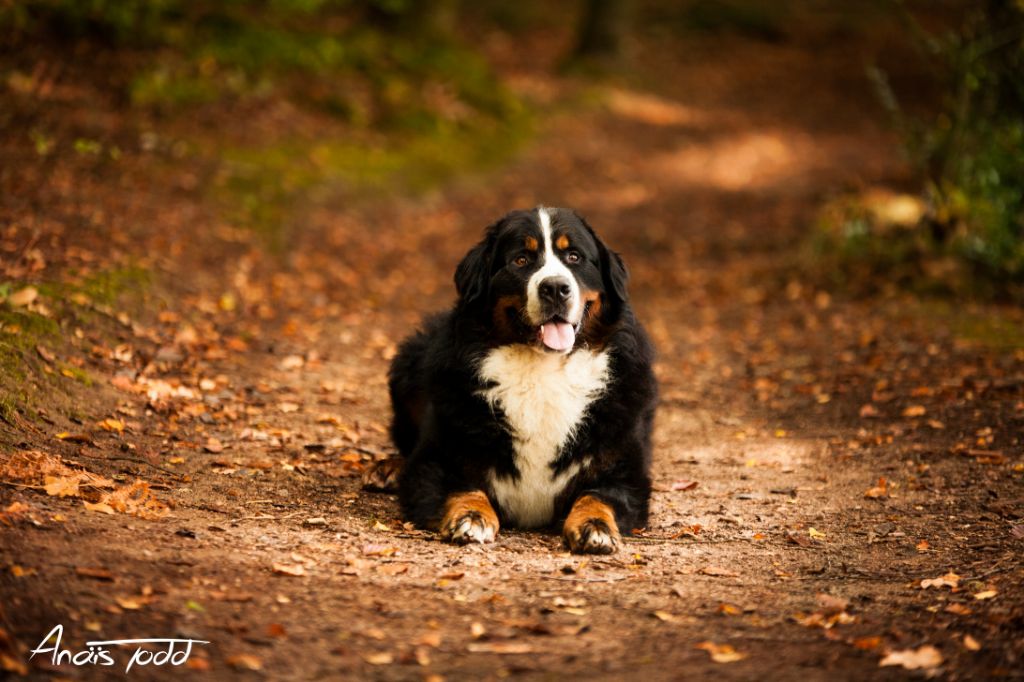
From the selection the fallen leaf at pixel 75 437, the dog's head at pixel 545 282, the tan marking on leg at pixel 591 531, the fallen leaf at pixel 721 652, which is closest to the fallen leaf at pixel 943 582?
the fallen leaf at pixel 721 652

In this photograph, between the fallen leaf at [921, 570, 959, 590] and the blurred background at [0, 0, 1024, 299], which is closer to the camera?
the fallen leaf at [921, 570, 959, 590]

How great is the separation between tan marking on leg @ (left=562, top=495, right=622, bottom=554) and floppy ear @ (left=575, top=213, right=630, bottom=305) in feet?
3.79

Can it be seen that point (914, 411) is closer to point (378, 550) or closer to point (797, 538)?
point (797, 538)

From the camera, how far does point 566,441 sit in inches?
207

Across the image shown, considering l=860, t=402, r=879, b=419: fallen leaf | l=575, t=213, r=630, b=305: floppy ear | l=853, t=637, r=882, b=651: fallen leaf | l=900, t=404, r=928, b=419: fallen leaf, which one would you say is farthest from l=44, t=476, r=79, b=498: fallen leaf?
l=900, t=404, r=928, b=419: fallen leaf

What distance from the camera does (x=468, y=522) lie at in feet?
16.0

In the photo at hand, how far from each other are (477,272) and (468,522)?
135 centimetres

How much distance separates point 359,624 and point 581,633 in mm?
870

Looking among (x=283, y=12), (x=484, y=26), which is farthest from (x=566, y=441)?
(x=484, y=26)

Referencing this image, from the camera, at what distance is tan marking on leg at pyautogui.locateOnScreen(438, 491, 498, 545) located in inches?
191

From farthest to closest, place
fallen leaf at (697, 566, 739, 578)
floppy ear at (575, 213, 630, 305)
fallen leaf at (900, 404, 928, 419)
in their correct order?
fallen leaf at (900, 404, 928, 419) < floppy ear at (575, 213, 630, 305) < fallen leaf at (697, 566, 739, 578)

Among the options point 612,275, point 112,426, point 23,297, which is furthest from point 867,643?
point 23,297

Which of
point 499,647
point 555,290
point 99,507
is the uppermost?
point 555,290

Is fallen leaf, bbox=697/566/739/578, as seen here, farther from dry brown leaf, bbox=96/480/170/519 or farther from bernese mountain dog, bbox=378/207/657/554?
dry brown leaf, bbox=96/480/170/519
